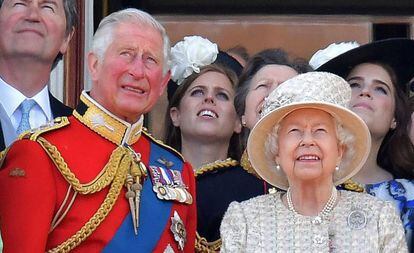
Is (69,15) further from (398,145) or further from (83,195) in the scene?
(398,145)

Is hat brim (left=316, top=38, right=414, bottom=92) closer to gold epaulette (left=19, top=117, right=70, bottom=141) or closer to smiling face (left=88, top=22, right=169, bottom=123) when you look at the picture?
smiling face (left=88, top=22, right=169, bottom=123)

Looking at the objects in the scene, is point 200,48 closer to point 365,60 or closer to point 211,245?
point 365,60

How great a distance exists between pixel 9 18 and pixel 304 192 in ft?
3.66

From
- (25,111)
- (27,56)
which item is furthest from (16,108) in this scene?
(27,56)

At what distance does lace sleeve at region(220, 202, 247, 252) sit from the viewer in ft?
10.6

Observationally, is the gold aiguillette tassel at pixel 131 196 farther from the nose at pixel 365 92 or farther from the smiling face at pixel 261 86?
the nose at pixel 365 92

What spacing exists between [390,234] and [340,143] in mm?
275

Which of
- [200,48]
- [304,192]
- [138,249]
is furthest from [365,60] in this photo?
[138,249]

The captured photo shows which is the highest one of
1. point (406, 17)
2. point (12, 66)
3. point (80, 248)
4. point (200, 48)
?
point (406, 17)

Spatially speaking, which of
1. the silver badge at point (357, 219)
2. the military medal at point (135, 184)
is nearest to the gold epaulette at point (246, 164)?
the military medal at point (135, 184)

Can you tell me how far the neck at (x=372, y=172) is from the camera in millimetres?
3986

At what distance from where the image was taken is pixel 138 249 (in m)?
3.30

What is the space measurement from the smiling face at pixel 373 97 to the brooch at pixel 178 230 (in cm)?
80

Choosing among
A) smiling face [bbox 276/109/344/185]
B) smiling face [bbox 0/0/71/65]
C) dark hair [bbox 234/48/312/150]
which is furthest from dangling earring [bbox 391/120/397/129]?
smiling face [bbox 0/0/71/65]
